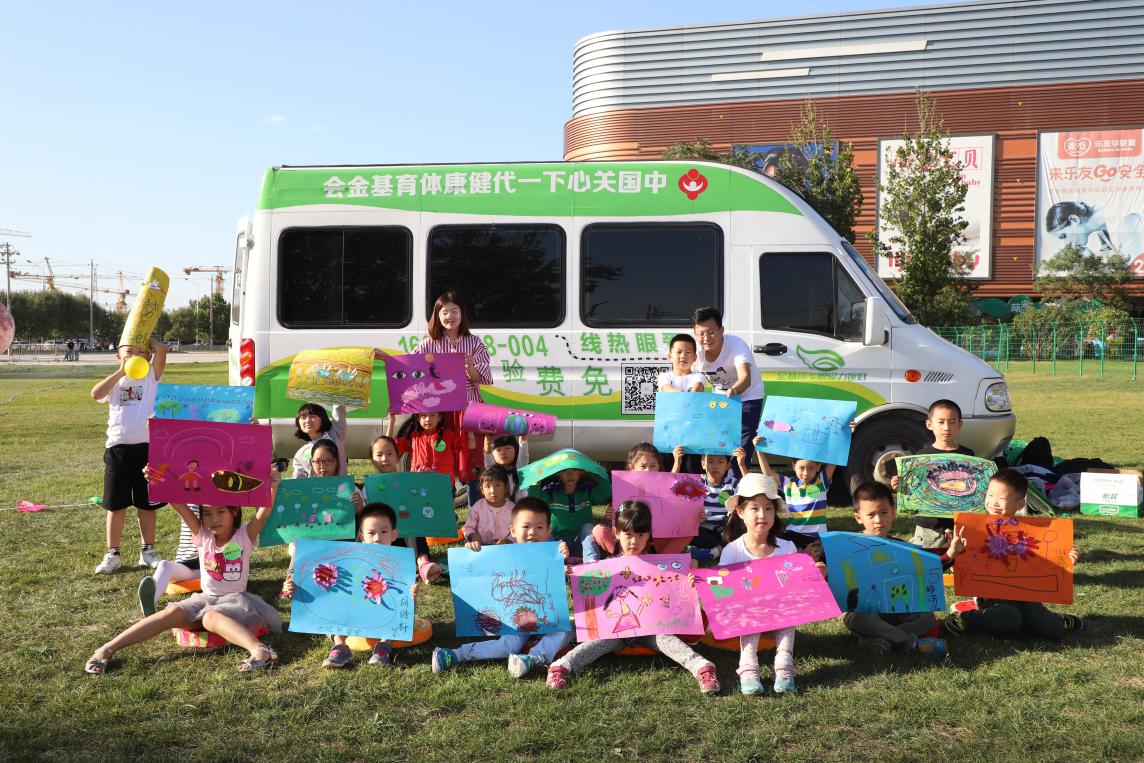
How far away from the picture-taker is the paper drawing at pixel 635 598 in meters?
4.36

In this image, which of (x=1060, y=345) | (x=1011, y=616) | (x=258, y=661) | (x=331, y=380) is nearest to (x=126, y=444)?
(x=331, y=380)

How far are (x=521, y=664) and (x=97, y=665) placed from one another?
77.6 inches

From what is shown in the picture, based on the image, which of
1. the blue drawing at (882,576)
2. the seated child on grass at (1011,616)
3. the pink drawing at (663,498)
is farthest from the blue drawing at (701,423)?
the seated child on grass at (1011,616)

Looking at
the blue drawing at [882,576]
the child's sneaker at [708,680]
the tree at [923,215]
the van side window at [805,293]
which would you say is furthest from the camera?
the tree at [923,215]

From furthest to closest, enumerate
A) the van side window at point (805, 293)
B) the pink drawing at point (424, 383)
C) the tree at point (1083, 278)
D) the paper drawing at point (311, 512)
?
the tree at point (1083, 278) < the van side window at point (805, 293) < the pink drawing at point (424, 383) < the paper drawing at point (311, 512)

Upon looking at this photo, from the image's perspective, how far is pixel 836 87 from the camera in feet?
154

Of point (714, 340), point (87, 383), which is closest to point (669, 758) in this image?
point (714, 340)

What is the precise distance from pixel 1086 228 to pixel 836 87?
13.7m

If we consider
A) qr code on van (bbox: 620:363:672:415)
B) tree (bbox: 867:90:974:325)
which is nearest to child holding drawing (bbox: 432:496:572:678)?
qr code on van (bbox: 620:363:672:415)

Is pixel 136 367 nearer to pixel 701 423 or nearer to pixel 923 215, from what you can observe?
pixel 701 423

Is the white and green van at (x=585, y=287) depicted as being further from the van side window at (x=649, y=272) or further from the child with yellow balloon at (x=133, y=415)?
the child with yellow balloon at (x=133, y=415)

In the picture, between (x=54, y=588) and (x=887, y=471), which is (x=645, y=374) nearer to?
(x=887, y=471)

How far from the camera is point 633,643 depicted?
14.5 feet

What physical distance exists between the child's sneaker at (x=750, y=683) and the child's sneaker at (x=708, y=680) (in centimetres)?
10
